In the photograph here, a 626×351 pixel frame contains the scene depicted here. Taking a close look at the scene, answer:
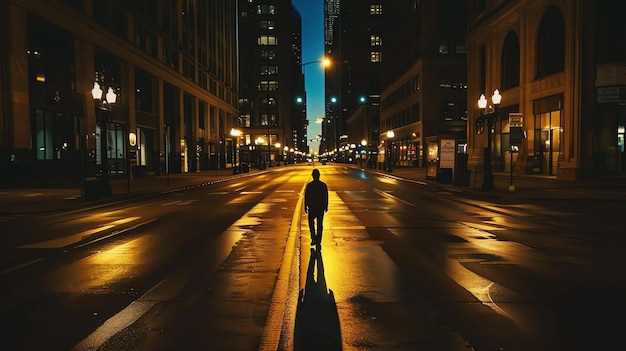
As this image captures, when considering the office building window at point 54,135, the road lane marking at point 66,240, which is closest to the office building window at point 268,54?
the office building window at point 54,135

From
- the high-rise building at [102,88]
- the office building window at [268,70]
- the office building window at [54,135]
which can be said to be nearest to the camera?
the high-rise building at [102,88]

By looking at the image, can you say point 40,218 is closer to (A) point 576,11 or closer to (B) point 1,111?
(B) point 1,111

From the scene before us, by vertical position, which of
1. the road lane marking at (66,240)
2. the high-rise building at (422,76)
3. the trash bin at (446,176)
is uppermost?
the high-rise building at (422,76)

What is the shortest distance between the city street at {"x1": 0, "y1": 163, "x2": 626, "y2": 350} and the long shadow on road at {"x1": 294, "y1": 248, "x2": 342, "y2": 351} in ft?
0.07

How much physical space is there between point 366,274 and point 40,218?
527 inches

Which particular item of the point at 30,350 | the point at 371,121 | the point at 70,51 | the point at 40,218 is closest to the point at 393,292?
the point at 30,350

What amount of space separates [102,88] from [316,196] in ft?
112

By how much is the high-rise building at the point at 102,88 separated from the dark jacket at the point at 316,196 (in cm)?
1506

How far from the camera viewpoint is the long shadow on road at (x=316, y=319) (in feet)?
17.3

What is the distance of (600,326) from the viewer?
19.3 feet

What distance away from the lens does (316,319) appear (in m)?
6.08

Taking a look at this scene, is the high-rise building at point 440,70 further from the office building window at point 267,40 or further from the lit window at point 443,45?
the office building window at point 267,40

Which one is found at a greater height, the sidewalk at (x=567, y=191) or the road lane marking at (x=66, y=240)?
the sidewalk at (x=567, y=191)

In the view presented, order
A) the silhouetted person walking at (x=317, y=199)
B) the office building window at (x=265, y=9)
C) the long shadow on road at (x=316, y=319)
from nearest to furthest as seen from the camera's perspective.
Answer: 1. the long shadow on road at (x=316, y=319)
2. the silhouetted person walking at (x=317, y=199)
3. the office building window at (x=265, y=9)
